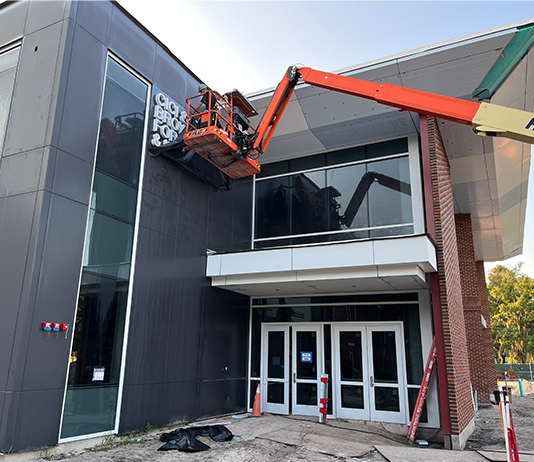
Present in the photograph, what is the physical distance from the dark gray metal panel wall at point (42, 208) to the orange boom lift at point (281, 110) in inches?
97.8

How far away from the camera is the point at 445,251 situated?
1121 cm

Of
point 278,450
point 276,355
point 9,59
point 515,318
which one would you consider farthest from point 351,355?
point 515,318

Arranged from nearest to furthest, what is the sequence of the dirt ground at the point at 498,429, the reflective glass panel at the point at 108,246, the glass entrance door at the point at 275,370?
the reflective glass panel at the point at 108,246
the dirt ground at the point at 498,429
the glass entrance door at the point at 275,370

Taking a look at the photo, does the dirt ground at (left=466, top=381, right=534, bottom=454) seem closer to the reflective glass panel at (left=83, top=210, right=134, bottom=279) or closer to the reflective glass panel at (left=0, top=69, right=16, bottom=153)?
the reflective glass panel at (left=83, top=210, right=134, bottom=279)

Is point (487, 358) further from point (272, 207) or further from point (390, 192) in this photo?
point (272, 207)

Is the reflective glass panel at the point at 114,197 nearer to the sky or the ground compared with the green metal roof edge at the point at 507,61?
nearer to the ground

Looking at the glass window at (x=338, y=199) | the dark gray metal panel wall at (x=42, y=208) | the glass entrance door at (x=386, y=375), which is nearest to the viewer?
the dark gray metal panel wall at (x=42, y=208)

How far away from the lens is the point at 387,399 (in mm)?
11820

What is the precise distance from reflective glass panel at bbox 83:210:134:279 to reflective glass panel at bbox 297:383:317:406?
6.78 m

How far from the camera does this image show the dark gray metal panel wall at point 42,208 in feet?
22.7

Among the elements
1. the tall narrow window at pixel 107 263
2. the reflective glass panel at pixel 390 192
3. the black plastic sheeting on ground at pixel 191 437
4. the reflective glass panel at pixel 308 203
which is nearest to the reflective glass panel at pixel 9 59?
the tall narrow window at pixel 107 263

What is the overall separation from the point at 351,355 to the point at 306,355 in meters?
1.44

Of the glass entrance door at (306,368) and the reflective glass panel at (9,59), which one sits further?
the glass entrance door at (306,368)

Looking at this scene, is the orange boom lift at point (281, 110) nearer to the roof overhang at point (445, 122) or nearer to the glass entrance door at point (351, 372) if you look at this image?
the roof overhang at point (445, 122)
